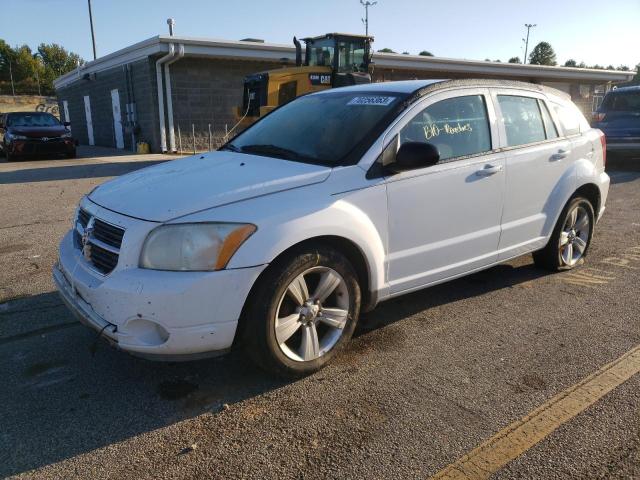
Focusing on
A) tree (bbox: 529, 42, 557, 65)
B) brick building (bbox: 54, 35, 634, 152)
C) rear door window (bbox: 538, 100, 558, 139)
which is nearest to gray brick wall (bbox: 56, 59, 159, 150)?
brick building (bbox: 54, 35, 634, 152)

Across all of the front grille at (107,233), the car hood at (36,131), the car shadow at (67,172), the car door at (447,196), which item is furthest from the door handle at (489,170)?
the car hood at (36,131)

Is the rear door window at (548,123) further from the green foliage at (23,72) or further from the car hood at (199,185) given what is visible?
the green foliage at (23,72)

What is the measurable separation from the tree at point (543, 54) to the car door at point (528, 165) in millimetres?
108693

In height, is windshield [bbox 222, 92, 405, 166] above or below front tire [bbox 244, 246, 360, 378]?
above

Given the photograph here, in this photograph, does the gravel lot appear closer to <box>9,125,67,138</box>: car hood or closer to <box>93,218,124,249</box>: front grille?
<box>93,218,124,249</box>: front grille

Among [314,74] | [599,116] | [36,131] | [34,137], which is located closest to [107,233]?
[314,74]

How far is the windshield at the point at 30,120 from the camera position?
17.6m

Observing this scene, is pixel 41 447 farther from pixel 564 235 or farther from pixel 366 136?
pixel 564 235

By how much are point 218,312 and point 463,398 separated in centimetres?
143

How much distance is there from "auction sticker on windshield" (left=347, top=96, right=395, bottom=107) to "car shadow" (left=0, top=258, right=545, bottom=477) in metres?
1.61

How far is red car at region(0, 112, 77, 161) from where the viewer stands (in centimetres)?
1677

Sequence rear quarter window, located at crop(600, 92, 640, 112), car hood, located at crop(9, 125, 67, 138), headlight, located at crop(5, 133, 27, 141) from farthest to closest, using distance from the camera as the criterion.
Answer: car hood, located at crop(9, 125, 67, 138) → headlight, located at crop(5, 133, 27, 141) → rear quarter window, located at crop(600, 92, 640, 112)

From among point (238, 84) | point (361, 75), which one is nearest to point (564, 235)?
point (361, 75)

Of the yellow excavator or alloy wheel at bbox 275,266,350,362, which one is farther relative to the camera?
the yellow excavator
